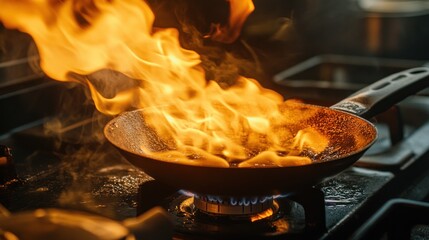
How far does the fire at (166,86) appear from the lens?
1.33 meters

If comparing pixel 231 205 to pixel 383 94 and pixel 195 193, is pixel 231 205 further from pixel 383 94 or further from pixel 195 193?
pixel 383 94

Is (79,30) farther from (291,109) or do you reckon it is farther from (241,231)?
(241,231)

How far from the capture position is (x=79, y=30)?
1568 mm

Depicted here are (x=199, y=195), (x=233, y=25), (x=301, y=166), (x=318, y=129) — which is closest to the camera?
(x=301, y=166)

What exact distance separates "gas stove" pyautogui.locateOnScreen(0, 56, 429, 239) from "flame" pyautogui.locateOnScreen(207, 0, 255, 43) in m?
0.51

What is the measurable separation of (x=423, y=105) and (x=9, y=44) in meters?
1.27

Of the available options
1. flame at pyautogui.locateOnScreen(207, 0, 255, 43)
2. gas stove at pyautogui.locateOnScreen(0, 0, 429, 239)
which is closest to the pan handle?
gas stove at pyautogui.locateOnScreen(0, 0, 429, 239)

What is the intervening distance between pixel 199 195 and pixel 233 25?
1068 millimetres

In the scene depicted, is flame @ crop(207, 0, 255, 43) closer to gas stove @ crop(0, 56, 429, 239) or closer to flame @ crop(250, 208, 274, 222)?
gas stove @ crop(0, 56, 429, 239)

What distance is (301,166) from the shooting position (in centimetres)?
97

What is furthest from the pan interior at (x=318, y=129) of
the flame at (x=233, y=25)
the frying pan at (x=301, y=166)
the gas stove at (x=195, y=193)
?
the flame at (x=233, y=25)

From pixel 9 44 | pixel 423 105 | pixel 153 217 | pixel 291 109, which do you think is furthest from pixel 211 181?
pixel 423 105

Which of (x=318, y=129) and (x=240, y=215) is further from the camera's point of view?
(x=318, y=129)

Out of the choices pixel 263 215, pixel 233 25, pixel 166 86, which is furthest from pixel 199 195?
pixel 233 25
